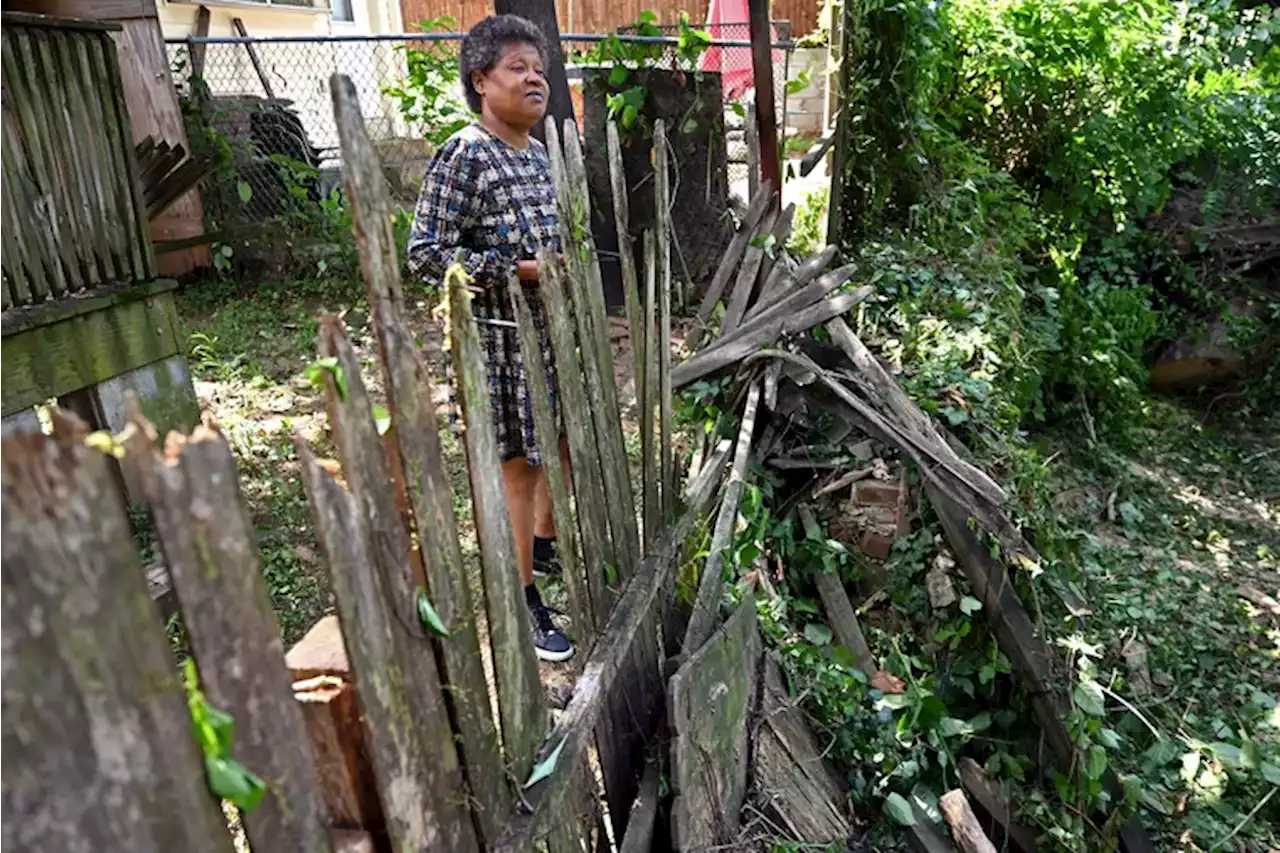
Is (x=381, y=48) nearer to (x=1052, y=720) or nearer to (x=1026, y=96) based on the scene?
(x=1026, y=96)

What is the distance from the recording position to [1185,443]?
21.0 feet

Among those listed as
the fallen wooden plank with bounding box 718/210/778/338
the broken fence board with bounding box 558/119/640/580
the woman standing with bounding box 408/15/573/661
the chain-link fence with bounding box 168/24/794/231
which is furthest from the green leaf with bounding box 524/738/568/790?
the chain-link fence with bounding box 168/24/794/231

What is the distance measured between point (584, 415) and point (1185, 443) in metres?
5.97

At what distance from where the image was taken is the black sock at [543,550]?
3.22 metres

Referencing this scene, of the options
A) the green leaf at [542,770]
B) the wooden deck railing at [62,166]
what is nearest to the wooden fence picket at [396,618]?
the green leaf at [542,770]

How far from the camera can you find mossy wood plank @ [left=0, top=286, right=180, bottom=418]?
3.31 metres

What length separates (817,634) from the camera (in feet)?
10.6

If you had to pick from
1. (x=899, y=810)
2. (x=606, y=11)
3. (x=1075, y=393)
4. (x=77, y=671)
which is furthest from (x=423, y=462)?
(x=606, y=11)

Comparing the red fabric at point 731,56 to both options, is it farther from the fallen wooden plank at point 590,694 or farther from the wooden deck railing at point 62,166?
the fallen wooden plank at point 590,694

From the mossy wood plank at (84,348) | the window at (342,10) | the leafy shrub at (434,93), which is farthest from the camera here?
the window at (342,10)

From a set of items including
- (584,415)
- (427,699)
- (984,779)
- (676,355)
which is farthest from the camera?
(676,355)

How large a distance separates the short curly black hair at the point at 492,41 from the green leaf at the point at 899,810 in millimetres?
2439

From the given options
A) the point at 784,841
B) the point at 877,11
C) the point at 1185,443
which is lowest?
the point at 1185,443

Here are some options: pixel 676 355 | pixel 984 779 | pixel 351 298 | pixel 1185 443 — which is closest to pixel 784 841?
pixel 984 779
